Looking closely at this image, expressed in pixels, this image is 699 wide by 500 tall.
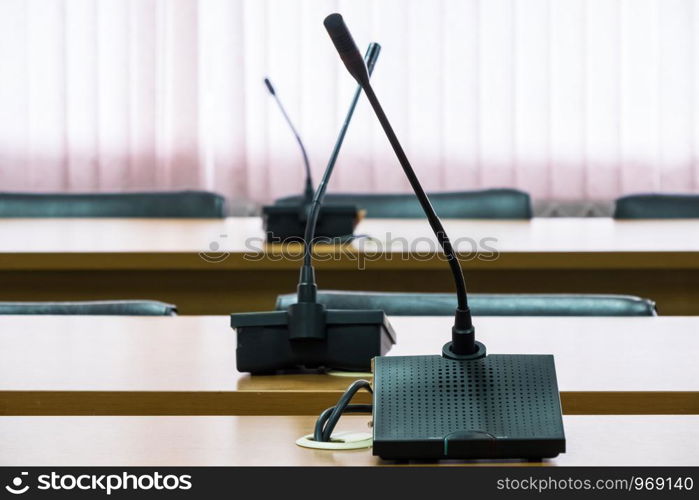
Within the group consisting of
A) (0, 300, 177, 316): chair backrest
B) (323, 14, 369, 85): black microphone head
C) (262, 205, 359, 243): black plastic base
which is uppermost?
(323, 14, 369, 85): black microphone head

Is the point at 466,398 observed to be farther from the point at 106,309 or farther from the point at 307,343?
the point at 106,309

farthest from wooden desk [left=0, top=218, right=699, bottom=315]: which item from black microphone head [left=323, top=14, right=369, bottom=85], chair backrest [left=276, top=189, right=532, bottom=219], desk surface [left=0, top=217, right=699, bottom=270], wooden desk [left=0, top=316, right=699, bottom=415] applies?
black microphone head [left=323, top=14, right=369, bottom=85]

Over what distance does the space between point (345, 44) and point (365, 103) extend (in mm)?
3607

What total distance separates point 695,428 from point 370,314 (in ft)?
1.12

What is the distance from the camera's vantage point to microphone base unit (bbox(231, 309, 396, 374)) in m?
1.01

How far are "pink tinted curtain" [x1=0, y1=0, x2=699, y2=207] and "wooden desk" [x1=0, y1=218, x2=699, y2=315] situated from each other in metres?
2.02

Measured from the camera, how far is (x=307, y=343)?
39.8 inches

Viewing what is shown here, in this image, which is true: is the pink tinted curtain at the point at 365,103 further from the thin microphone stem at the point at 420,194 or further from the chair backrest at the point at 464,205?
the thin microphone stem at the point at 420,194

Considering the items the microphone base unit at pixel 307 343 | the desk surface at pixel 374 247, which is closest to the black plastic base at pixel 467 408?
the microphone base unit at pixel 307 343

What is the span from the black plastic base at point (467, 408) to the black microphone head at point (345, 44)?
0.71 ft

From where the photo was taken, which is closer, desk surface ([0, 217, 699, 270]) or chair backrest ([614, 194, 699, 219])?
desk surface ([0, 217, 699, 270])

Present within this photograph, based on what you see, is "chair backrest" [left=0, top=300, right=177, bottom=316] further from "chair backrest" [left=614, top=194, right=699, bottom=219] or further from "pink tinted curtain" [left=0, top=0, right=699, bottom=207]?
"pink tinted curtain" [left=0, top=0, right=699, bottom=207]

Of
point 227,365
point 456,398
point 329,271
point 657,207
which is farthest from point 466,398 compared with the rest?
point 657,207
